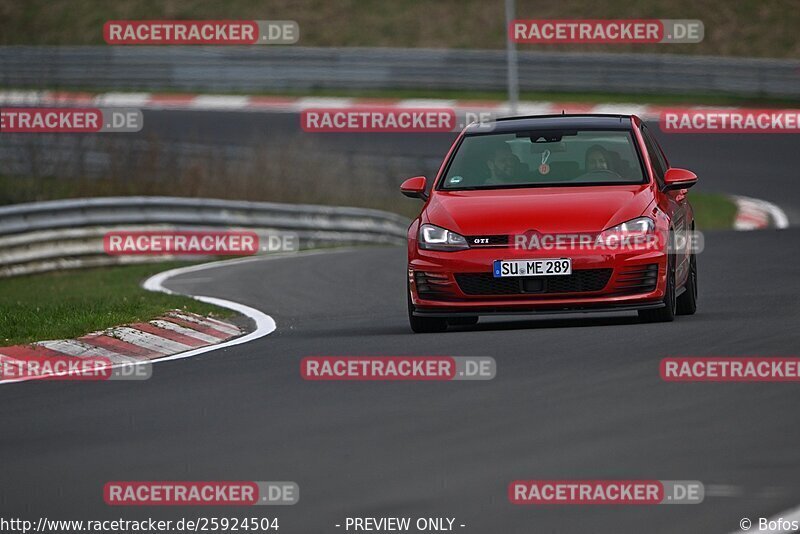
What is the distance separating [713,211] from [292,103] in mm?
16000

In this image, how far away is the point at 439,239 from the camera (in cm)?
1173

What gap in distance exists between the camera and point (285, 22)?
165ft

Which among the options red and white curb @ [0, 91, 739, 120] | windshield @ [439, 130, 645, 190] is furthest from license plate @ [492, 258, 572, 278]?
red and white curb @ [0, 91, 739, 120]

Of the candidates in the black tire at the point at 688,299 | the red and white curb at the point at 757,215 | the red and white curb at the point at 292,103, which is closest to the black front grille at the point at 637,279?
the black tire at the point at 688,299

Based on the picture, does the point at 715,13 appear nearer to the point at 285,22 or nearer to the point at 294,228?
the point at 285,22

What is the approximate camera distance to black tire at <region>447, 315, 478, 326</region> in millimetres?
12594

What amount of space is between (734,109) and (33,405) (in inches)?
1193

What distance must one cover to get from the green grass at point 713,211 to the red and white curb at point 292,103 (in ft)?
21.5

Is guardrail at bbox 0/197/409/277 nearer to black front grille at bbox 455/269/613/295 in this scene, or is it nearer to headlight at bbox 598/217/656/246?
black front grille at bbox 455/269/613/295

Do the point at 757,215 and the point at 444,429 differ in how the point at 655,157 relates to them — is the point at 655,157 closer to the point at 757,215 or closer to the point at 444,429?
the point at 444,429

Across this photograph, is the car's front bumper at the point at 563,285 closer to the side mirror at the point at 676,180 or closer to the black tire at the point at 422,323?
the black tire at the point at 422,323

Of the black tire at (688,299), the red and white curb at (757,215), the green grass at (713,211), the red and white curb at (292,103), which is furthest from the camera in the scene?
the red and white curb at (292,103)

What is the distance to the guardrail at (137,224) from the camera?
72.1ft

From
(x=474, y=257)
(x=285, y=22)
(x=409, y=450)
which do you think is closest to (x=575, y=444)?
(x=409, y=450)
